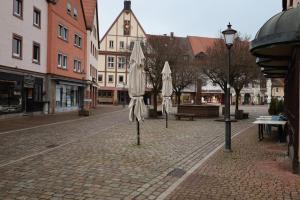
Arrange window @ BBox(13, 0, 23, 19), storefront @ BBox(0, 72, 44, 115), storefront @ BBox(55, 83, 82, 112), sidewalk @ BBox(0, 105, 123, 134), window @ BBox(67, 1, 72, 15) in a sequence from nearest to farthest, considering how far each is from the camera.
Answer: sidewalk @ BBox(0, 105, 123, 134), storefront @ BBox(0, 72, 44, 115), window @ BBox(13, 0, 23, 19), storefront @ BBox(55, 83, 82, 112), window @ BBox(67, 1, 72, 15)

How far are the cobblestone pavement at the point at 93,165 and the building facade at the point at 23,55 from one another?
11082 mm

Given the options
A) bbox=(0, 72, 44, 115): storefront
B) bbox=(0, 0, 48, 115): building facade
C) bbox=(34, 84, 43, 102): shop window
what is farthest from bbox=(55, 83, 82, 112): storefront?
bbox=(0, 72, 44, 115): storefront

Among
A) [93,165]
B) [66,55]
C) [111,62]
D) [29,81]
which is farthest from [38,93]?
[111,62]

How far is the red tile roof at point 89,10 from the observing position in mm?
46081

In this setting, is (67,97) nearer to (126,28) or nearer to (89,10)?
(89,10)

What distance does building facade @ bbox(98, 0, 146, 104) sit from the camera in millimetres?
69188

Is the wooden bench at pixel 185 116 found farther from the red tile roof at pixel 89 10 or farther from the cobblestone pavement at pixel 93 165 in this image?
the red tile roof at pixel 89 10

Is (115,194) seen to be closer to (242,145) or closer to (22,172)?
(22,172)

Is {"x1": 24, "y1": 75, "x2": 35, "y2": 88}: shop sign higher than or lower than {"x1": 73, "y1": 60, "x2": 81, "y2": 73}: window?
lower

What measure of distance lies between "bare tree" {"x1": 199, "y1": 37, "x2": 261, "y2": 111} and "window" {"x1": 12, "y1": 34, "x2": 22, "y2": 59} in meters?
13.7

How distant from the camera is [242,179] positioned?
8070 millimetres

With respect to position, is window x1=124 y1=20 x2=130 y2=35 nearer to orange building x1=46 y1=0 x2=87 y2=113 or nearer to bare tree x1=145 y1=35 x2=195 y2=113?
orange building x1=46 y1=0 x2=87 y2=113

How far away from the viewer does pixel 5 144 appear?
42.7ft

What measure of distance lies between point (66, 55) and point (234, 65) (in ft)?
54.4
